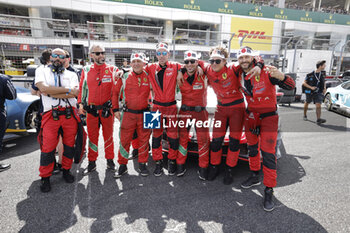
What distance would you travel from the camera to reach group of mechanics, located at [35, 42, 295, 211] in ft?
9.36

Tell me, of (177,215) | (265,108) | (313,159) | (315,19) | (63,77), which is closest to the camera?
(177,215)

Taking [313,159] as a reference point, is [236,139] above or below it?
above

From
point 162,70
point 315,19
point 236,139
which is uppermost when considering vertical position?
point 315,19

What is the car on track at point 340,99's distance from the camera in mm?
7180

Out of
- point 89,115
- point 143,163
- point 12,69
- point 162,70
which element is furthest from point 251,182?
point 12,69

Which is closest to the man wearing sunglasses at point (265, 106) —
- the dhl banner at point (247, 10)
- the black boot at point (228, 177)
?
the black boot at point (228, 177)

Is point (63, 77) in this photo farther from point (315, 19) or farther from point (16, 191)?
point (315, 19)

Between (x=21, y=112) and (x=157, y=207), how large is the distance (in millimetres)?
3742

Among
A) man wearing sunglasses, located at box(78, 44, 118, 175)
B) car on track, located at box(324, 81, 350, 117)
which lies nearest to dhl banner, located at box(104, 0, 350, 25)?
car on track, located at box(324, 81, 350, 117)

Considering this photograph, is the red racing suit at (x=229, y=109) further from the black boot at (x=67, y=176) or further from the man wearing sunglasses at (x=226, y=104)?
the black boot at (x=67, y=176)

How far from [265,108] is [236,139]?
25.0 inches

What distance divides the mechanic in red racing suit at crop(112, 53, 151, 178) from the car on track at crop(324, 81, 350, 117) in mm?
7439

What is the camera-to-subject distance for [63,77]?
3111mm

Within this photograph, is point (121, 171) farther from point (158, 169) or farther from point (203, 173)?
point (203, 173)
